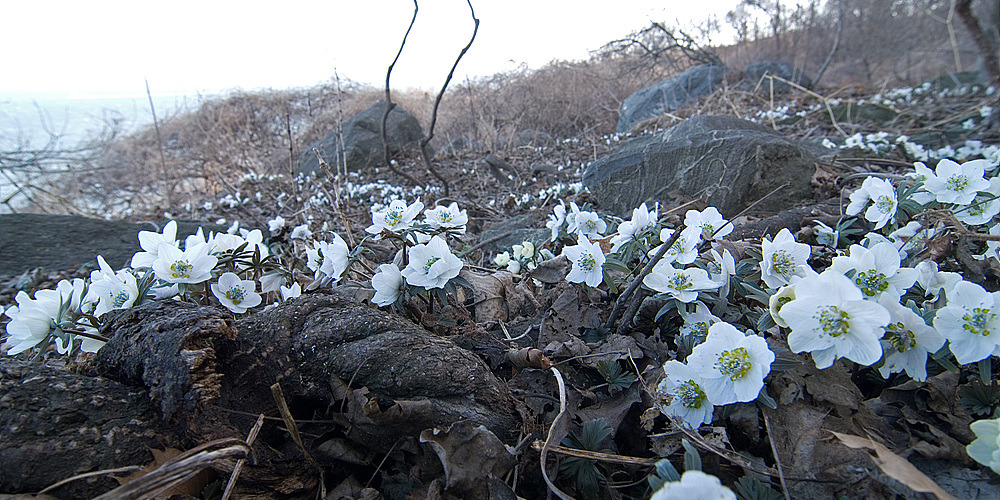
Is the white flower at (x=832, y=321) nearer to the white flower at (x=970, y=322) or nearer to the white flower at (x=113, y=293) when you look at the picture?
the white flower at (x=970, y=322)

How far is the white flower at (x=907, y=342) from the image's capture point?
0.96 metres

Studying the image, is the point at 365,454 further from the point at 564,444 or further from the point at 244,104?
the point at 244,104

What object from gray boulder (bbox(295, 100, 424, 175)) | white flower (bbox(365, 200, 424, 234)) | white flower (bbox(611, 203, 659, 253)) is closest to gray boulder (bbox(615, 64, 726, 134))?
gray boulder (bbox(295, 100, 424, 175))

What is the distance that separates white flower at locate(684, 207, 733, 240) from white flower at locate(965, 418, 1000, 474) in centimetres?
82

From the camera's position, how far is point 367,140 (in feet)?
24.2

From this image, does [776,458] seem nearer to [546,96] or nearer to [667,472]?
[667,472]

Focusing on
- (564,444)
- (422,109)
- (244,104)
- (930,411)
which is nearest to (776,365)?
(930,411)

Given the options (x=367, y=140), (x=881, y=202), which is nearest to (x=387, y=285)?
(x=881, y=202)

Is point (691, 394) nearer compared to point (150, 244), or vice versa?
point (691, 394)

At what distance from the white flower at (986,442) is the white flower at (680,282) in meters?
0.52

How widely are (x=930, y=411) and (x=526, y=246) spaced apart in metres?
1.37

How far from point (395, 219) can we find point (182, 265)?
25.3 inches

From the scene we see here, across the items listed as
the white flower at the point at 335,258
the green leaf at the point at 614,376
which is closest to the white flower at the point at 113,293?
the white flower at the point at 335,258

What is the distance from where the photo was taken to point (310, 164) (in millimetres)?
7102
